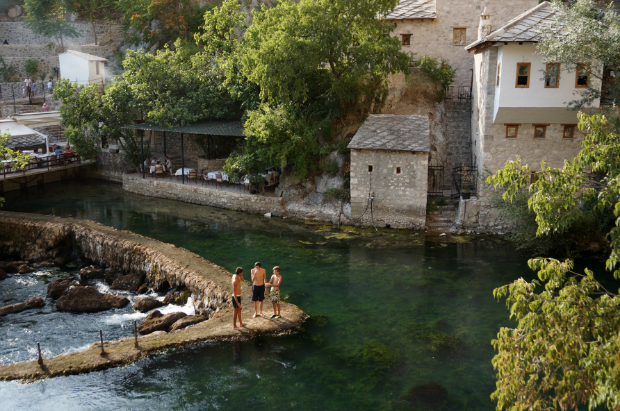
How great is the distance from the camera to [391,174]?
22188 mm

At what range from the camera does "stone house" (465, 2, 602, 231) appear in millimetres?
19891

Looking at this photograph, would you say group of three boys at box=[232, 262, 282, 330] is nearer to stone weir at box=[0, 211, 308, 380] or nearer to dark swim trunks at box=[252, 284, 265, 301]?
dark swim trunks at box=[252, 284, 265, 301]

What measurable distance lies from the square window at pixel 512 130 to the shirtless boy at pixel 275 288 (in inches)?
483

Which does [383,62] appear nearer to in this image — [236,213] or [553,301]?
[236,213]

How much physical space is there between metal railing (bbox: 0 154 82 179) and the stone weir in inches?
278

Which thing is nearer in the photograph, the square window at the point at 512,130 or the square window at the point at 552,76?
the square window at the point at 552,76

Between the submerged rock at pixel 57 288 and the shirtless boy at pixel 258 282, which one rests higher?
the shirtless boy at pixel 258 282

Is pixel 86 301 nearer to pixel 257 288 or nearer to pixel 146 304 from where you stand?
pixel 146 304

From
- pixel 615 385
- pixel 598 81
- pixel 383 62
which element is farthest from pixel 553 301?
pixel 383 62

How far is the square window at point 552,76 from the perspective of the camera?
19828mm

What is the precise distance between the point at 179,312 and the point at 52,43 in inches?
1598

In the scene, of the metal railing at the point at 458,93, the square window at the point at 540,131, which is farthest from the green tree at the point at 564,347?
the metal railing at the point at 458,93

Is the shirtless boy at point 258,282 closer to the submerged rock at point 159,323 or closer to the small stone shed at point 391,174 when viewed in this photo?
the submerged rock at point 159,323

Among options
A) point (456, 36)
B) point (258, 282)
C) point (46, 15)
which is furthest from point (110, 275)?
point (46, 15)
